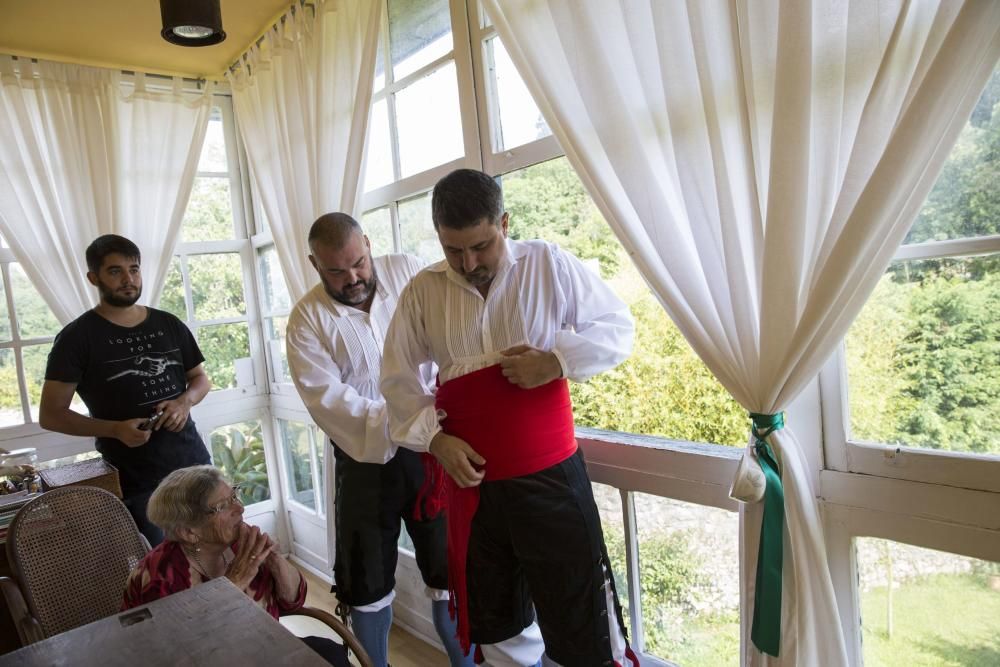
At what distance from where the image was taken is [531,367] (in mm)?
1408

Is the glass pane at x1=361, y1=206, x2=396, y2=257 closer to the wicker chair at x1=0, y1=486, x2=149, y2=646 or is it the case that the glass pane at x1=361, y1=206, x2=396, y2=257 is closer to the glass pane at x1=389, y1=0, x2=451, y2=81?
the glass pane at x1=389, y1=0, x2=451, y2=81

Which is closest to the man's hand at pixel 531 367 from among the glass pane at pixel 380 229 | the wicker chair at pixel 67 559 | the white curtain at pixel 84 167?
the wicker chair at pixel 67 559

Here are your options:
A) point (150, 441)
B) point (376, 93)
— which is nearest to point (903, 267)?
point (376, 93)

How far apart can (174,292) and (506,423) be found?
301 centimetres

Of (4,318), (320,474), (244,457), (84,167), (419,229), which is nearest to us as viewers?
(419,229)

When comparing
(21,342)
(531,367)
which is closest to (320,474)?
(21,342)

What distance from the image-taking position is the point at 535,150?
1.96m

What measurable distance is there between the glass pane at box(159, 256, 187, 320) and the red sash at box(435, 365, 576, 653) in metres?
2.82

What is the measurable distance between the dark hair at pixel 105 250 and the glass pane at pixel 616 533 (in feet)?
6.50

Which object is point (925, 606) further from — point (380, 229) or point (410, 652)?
point (380, 229)

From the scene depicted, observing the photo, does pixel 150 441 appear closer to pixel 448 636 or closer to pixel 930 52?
pixel 448 636

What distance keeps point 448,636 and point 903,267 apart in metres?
1.71

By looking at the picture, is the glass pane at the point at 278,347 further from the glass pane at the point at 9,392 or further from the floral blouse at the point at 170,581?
the floral blouse at the point at 170,581

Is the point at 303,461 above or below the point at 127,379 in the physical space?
below
